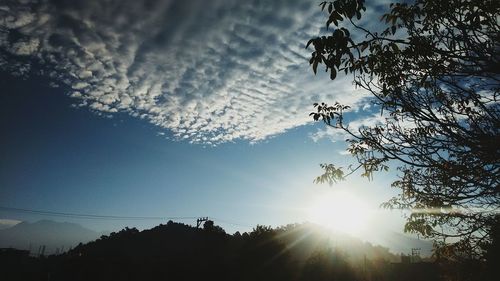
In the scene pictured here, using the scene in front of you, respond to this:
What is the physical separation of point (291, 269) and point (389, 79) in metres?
30.7

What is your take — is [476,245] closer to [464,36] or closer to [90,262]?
[464,36]

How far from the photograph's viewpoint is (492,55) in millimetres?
4832

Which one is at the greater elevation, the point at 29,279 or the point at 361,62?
the point at 361,62

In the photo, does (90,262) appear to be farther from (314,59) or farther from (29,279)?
(314,59)

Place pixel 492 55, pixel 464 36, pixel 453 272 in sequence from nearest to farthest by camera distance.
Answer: pixel 492 55
pixel 464 36
pixel 453 272

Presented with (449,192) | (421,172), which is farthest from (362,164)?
(449,192)

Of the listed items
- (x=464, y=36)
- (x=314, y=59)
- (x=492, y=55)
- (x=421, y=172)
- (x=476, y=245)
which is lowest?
(x=476, y=245)

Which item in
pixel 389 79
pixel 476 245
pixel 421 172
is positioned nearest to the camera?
pixel 389 79

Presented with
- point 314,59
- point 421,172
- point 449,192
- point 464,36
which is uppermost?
point 464,36

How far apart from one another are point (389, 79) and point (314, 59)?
328 cm

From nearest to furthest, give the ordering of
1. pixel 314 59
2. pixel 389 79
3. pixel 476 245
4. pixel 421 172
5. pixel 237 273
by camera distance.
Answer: pixel 314 59 → pixel 389 79 → pixel 476 245 → pixel 421 172 → pixel 237 273

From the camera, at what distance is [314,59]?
3529 millimetres

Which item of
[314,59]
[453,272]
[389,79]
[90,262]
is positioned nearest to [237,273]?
[90,262]

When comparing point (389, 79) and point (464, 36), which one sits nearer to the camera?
point (464, 36)
